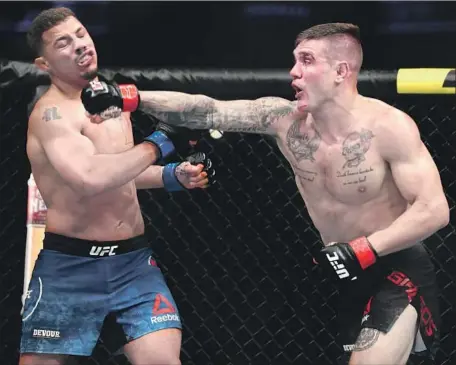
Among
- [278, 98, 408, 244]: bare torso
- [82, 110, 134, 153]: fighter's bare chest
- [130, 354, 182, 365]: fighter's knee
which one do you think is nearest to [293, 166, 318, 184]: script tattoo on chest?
[278, 98, 408, 244]: bare torso

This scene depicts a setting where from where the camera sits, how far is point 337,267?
8.09 feet

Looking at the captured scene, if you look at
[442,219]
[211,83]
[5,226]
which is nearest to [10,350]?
[5,226]

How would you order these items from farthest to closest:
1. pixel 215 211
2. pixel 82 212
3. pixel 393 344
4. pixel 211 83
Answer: pixel 215 211 → pixel 211 83 → pixel 82 212 → pixel 393 344

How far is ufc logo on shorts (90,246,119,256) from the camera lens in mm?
2668

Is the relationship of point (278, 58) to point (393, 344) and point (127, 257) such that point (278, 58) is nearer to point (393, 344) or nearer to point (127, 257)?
point (127, 257)

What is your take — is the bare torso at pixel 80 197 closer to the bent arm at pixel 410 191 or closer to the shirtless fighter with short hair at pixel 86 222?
the shirtless fighter with short hair at pixel 86 222

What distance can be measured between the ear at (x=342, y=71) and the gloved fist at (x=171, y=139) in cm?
40

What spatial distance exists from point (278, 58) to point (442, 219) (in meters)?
0.97

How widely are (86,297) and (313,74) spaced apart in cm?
79

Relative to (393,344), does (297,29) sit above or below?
above

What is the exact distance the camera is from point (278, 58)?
10.8 ft

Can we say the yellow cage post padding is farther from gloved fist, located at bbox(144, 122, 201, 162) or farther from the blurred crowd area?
gloved fist, located at bbox(144, 122, 201, 162)

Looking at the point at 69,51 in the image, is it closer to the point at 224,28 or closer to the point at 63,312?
the point at 63,312

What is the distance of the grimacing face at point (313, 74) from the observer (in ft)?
8.59
